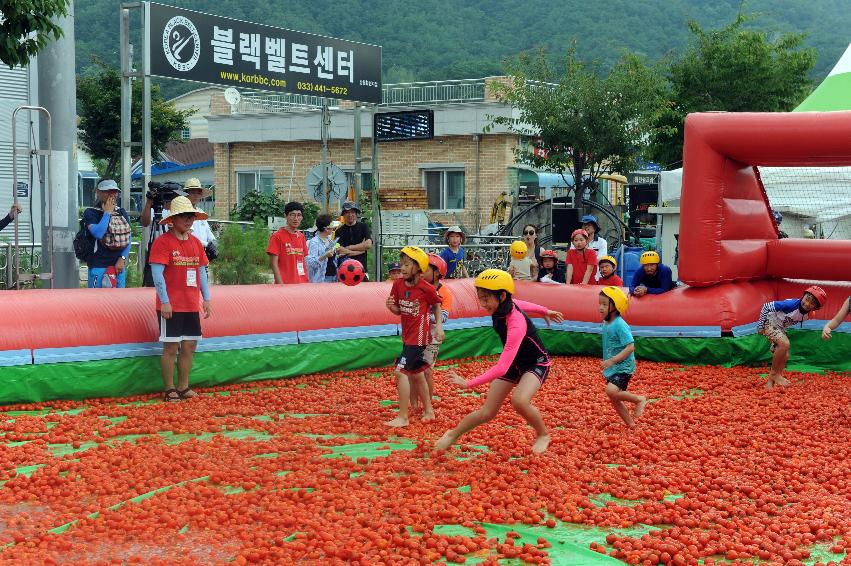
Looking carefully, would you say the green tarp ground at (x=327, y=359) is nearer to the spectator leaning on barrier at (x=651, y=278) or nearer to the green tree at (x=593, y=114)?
the spectator leaning on barrier at (x=651, y=278)

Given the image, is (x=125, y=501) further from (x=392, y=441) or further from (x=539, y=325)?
(x=539, y=325)

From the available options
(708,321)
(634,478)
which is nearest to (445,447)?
(634,478)

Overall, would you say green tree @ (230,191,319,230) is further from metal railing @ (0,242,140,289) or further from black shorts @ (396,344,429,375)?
black shorts @ (396,344,429,375)

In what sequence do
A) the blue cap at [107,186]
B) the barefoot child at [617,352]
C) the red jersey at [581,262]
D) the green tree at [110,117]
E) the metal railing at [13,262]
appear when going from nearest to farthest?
1. the barefoot child at [617,352]
2. the blue cap at [107,186]
3. the metal railing at [13,262]
4. the red jersey at [581,262]
5. the green tree at [110,117]

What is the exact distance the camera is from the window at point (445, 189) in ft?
101

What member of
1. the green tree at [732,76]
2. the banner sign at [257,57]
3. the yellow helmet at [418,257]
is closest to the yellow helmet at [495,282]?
the yellow helmet at [418,257]

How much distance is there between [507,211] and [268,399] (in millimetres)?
18489

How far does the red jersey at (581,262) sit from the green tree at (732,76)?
14.3 meters

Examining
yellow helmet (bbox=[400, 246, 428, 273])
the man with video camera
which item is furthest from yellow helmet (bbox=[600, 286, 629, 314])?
the man with video camera

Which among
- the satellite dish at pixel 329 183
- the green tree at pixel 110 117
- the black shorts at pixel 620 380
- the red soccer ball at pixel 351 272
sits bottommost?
the black shorts at pixel 620 380

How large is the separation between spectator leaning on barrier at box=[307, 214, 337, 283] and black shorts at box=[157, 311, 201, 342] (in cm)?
319

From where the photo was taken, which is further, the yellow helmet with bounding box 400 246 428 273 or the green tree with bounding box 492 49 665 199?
the green tree with bounding box 492 49 665 199

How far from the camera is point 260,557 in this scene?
513 cm

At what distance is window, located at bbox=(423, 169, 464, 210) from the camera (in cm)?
3091
